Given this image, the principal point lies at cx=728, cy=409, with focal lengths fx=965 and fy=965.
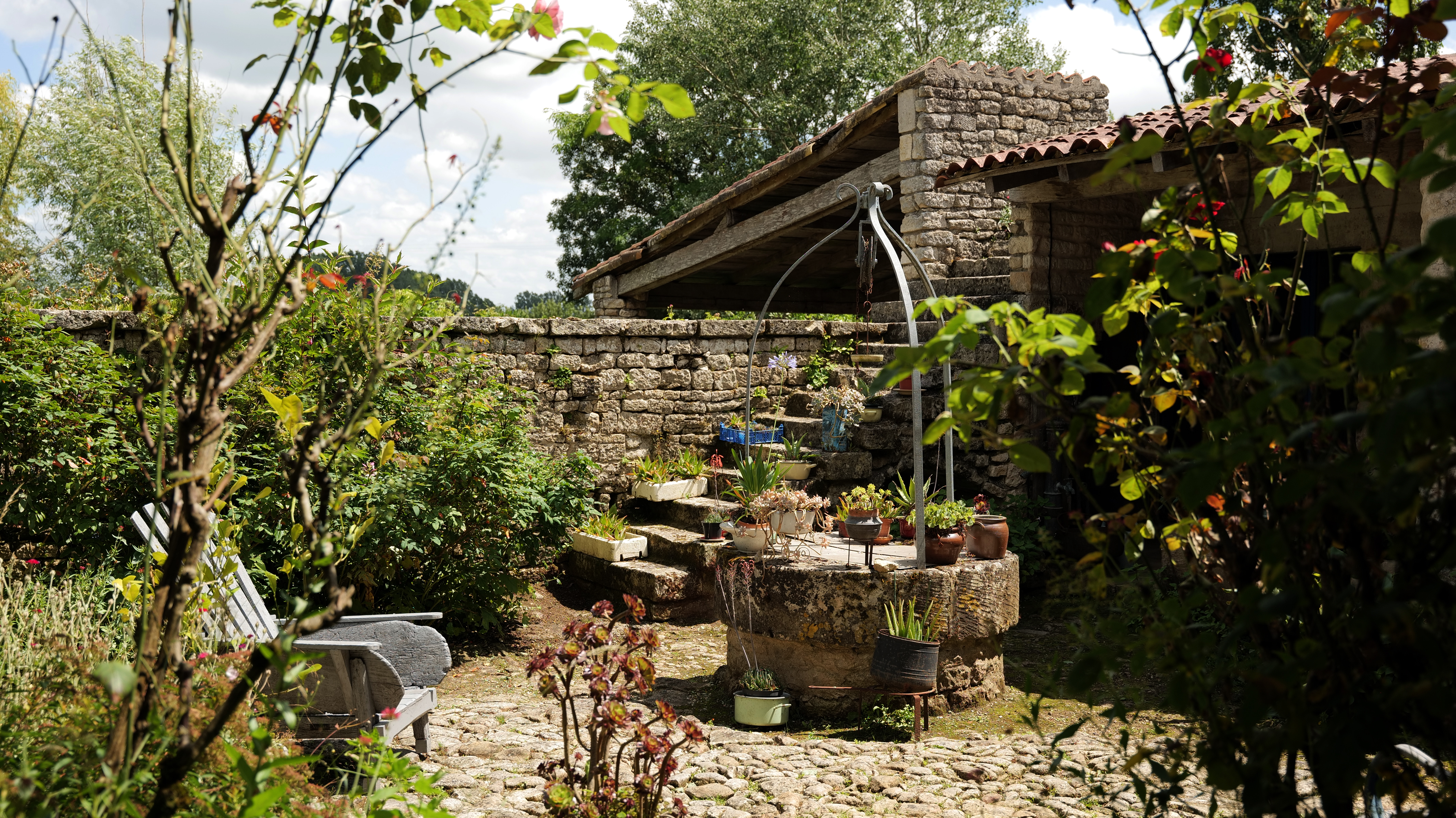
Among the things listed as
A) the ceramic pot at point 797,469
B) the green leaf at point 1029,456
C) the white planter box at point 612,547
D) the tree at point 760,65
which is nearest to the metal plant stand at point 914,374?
the ceramic pot at point 797,469

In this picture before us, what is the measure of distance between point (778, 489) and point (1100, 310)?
4.14 m

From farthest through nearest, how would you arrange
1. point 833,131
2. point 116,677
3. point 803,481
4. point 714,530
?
point 833,131, point 803,481, point 714,530, point 116,677

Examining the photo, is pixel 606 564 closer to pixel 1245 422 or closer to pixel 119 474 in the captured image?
pixel 119 474

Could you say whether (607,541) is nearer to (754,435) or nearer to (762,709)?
(754,435)

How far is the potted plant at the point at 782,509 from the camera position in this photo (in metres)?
5.16

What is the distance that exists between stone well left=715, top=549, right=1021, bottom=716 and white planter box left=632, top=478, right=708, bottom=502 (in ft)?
8.06

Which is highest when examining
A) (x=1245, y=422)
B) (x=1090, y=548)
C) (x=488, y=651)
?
(x=1245, y=422)

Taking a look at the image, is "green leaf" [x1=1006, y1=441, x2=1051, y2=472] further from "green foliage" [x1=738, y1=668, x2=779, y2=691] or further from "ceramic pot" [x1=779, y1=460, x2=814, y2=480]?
"ceramic pot" [x1=779, y1=460, x2=814, y2=480]

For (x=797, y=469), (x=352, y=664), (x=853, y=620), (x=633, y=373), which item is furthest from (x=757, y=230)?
(x=352, y=664)

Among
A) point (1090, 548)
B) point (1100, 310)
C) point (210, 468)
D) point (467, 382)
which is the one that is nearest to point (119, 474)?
point (467, 382)

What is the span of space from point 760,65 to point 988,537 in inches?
583

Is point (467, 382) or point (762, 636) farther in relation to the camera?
point (467, 382)

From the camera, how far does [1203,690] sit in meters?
1.34

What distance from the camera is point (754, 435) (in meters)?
7.83
